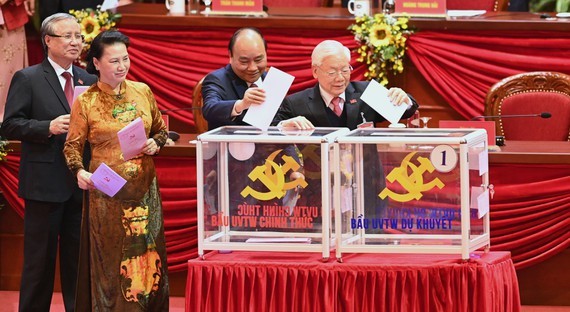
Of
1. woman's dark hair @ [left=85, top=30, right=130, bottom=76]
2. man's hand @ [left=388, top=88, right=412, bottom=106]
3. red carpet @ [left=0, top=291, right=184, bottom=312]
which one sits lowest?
red carpet @ [left=0, top=291, right=184, bottom=312]

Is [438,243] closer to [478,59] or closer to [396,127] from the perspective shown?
[396,127]

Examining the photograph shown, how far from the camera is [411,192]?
396cm

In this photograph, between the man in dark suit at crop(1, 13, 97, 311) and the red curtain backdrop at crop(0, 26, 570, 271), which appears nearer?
the man in dark suit at crop(1, 13, 97, 311)

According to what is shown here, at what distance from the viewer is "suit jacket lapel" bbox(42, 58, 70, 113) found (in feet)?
16.1

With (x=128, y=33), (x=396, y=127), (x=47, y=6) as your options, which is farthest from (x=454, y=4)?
(x=396, y=127)

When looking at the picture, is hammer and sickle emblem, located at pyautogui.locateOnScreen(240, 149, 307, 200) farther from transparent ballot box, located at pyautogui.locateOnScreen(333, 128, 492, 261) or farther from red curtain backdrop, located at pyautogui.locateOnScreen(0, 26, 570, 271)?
red curtain backdrop, located at pyautogui.locateOnScreen(0, 26, 570, 271)

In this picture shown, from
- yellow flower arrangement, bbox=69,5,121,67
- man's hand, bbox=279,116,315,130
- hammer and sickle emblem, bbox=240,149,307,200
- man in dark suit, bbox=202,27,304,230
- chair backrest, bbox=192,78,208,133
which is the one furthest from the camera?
yellow flower arrangement, bbox=69,5,121,67

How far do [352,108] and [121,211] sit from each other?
100 centimetres

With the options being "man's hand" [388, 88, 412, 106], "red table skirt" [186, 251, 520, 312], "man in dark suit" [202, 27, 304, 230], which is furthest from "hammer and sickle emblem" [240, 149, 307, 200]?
"man's hand" [388, 88, 412, 106]

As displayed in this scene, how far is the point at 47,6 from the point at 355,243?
3.21m

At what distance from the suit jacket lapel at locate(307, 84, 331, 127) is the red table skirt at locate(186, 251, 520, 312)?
2.07ft

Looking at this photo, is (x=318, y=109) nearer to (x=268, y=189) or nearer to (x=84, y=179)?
(x=268, y=189)

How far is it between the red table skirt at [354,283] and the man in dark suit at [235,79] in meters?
0.76

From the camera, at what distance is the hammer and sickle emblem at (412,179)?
3.92 meters
